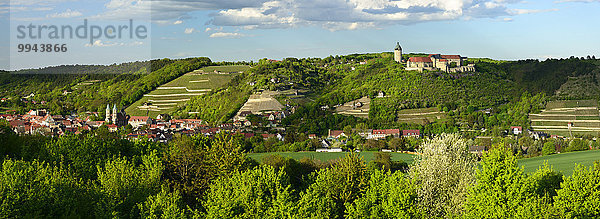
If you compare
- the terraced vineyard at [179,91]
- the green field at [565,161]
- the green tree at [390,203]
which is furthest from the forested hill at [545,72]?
the green tree at [390,203]

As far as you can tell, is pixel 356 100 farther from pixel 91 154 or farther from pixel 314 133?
pixel 91 154

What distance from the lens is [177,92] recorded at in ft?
434

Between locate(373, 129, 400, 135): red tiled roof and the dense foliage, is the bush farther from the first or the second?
the dense foliage

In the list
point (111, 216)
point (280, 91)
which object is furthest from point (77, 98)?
point (111, 216)

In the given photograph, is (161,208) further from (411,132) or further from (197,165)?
(411,132)

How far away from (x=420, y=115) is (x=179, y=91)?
59400 mm

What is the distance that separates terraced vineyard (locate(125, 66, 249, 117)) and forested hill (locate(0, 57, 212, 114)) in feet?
13.2

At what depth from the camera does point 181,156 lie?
33.9 meters

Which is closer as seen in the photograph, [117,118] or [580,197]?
Result: [580,197]

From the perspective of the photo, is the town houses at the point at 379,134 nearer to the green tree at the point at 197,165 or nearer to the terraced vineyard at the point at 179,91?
the terraced vineyard at the point at 179,91

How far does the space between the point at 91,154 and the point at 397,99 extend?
254ft

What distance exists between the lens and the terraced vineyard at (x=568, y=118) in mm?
88238

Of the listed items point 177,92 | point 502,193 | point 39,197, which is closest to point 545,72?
point 177,92

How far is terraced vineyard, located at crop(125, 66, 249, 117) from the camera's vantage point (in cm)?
12162
